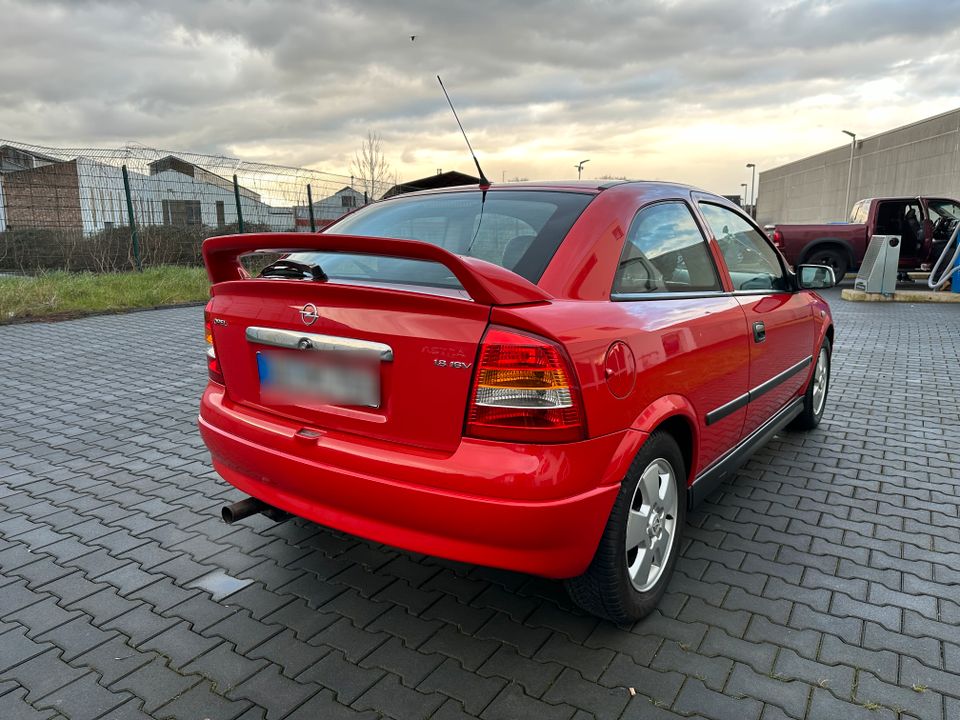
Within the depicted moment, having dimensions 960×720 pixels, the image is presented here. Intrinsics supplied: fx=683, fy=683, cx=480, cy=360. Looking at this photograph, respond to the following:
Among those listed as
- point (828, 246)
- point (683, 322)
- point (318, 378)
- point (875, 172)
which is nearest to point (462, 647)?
point (318, 378)

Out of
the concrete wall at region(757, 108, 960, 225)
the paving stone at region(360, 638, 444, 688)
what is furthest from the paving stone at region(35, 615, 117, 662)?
the concrete wall at region(757, 108, 960, 225)

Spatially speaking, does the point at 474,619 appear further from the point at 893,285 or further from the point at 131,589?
the point at 893,285

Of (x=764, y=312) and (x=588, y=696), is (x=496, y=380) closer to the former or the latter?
(x=588, y=696)

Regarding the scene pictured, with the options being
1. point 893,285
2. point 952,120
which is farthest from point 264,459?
point 952,120

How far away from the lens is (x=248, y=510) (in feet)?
8.84

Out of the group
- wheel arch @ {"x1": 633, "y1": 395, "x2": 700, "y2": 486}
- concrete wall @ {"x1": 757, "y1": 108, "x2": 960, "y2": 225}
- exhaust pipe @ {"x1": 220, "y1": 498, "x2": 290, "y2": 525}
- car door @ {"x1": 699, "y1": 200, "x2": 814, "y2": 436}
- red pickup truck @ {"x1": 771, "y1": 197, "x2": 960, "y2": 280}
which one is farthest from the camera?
concrete wall @ {"x1": 757, "y1": 108, "x2": 960, "y2": 225}

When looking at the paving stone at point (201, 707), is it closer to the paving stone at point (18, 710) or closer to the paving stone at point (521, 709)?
the paving stone at point (18, 710)

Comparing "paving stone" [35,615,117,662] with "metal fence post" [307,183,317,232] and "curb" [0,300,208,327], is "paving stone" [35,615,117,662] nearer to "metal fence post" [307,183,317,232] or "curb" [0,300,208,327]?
"curb" [0,300,208,327]

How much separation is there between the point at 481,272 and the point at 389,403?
520 mm

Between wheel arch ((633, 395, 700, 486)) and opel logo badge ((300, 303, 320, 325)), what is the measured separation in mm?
1146

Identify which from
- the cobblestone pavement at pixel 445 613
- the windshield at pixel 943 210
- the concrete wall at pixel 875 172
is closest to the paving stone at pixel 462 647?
the cobblestone pavement at pixel 445 613

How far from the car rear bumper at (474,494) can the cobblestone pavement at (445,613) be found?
17.5 inches

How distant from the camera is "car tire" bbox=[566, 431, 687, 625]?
2.32 m

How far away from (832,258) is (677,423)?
15776 mm
